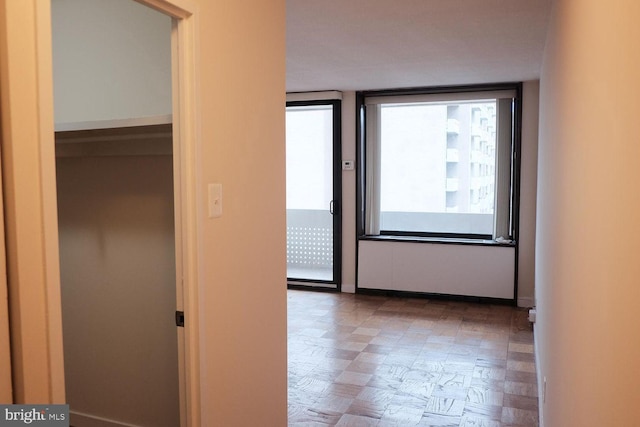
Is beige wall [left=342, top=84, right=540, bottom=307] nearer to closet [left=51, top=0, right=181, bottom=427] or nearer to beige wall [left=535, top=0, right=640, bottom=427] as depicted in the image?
beige wall [left=535, top=0, right=640, bottom=427]

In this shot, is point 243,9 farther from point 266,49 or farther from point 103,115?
point 103,115

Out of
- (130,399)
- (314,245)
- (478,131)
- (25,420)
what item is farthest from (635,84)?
(314,245)

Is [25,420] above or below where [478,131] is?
below

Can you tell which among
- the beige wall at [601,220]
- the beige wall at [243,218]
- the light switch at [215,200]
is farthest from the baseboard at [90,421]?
the beige wall at [601,220]

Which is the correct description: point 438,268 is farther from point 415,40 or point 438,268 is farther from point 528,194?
point 415,40

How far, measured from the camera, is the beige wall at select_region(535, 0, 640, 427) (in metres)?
0.85

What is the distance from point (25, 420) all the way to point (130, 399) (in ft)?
5.13

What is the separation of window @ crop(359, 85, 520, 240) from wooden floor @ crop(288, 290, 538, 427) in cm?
99

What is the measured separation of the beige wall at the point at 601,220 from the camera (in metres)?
0.85

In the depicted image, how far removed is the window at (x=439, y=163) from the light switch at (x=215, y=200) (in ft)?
15.1

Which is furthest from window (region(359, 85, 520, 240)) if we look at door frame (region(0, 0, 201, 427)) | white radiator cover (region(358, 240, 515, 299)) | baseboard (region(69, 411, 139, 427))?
door frame (region(0, 0, 201, 427))

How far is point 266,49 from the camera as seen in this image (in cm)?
231

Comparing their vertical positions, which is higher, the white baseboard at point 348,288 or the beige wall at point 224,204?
the beige wall at point 224,204

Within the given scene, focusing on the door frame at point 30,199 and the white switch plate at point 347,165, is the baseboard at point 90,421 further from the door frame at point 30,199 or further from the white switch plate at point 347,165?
the white switch plate at point 347,165
